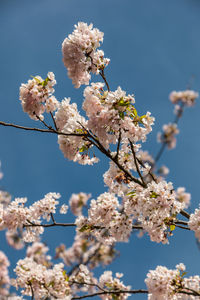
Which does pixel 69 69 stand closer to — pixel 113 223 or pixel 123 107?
pixel 123 107

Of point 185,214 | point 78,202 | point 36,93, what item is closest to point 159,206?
point 185,214

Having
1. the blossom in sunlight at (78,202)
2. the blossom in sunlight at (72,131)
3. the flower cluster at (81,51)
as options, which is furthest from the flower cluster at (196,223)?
the blossom in sunlight at (78,202)

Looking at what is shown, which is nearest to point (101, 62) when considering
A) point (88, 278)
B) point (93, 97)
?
point (93, 97)

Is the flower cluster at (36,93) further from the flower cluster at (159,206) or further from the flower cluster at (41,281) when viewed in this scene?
the flower cluster at (41,281)

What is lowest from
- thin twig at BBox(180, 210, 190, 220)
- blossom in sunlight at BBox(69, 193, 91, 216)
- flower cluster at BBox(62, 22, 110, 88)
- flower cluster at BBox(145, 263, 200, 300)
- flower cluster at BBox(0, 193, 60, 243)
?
flower cluster at BBox(145, 263, 200, 300)

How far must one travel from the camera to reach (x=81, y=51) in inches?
154

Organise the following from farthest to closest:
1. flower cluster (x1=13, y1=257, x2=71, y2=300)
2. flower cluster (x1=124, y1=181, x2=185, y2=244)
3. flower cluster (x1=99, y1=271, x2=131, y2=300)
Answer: flower cluster (x1=99, y1=271, x2=131, y2=300) < flower cluster (x1=13, y1=257, x2=71, y2=300) < flower cluster (x1=124, y1=181, x2=185, y2=244)

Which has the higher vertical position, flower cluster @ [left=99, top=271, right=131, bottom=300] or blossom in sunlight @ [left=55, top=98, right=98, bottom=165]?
blossom in sunlight @ [left=55, top=98, right=98, bottom=165]

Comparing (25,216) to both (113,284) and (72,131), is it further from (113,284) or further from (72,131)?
(113,284)

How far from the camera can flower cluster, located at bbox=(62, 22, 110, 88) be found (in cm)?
390

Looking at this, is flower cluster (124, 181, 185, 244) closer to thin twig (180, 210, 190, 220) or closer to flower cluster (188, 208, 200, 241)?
flower cluster (188, 208, 200, 241)

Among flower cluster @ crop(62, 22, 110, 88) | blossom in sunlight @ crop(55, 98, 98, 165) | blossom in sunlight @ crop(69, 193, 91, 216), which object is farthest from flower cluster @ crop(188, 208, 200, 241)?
blossom in sunlight @ crop(69, 193, 91, 216)

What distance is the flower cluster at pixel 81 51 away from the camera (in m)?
3.90

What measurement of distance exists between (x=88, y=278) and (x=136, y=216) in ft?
10.9
